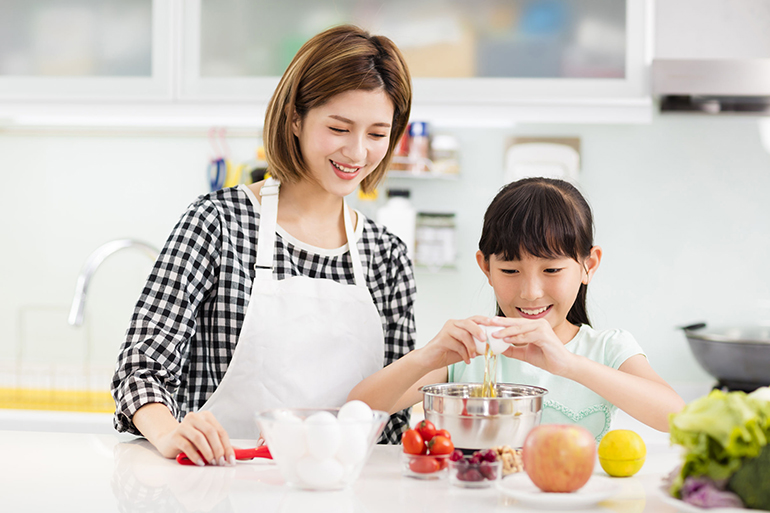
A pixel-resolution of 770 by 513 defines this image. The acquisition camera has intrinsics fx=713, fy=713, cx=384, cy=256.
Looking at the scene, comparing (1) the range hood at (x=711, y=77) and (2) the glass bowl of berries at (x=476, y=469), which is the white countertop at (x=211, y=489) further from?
(1) the range hood at (x=711, y=77)

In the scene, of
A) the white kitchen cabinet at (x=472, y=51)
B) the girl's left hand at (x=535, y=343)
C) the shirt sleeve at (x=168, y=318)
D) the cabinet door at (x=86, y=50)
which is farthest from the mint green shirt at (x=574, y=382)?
the cabinet door at (x=86, y=50)

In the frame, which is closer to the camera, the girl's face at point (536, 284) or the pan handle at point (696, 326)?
the girl's face at point (536, 284)

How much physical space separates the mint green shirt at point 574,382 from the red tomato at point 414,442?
47cm

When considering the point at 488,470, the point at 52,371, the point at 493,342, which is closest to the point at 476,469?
the point at 488,470

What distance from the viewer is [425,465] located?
3.09ft

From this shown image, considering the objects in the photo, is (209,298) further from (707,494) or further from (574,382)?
(707,494)

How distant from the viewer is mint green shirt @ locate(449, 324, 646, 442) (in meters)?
1.34

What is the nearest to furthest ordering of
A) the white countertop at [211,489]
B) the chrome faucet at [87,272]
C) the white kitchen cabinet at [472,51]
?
the white countertop at [211,489]
the chrome faucet at [87,272]
the white kitchen cabinet at [472,51]

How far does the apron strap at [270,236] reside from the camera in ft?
4.53

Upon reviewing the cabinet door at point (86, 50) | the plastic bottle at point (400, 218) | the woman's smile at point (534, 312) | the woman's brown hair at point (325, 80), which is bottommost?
the woman's smile at point (534, 312)

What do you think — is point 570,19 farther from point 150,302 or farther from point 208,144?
point 150,302

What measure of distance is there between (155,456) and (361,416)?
386 mm

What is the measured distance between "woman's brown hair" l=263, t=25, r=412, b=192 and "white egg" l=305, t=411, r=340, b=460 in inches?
27.1

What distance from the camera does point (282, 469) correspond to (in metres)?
0.88
